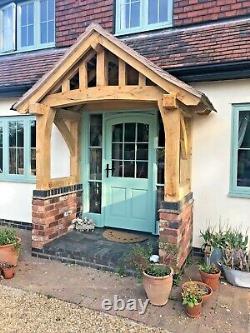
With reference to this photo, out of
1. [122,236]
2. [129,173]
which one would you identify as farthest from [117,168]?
[122,236]

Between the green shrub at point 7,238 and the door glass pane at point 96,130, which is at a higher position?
the door glass pane at point 96,130

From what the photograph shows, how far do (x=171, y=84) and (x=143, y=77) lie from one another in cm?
45

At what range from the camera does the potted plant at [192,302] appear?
3111 mm

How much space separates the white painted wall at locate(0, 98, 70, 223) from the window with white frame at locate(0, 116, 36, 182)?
18 cm

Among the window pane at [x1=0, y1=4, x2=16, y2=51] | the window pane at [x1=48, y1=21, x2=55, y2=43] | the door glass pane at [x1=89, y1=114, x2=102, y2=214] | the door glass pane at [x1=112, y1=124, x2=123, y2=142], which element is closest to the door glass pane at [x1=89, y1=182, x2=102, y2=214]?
the door glass pane at [x1=89, y1=114, x2=102, y2=214]

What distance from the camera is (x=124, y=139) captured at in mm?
5629

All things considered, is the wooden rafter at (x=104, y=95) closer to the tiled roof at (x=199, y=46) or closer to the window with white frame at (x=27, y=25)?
the tiled roof at (x=199, y=46)

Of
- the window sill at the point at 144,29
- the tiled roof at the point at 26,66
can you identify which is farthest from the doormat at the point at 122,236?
the window sill at the point at 144,29

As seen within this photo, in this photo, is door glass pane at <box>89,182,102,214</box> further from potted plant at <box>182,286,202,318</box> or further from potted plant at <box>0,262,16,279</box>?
potted plant at <box>182,286,202,318</box>

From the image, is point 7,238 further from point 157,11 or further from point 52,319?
point 157,11

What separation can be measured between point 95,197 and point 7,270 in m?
2.36

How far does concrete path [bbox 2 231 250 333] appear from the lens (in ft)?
10.1

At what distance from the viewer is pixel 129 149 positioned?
5617 mm

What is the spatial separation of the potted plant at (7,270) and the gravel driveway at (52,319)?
46 centimetres
